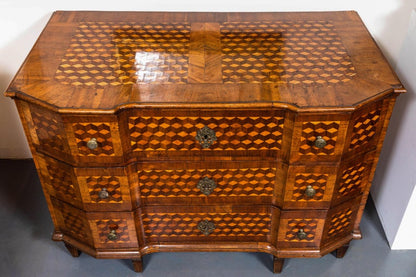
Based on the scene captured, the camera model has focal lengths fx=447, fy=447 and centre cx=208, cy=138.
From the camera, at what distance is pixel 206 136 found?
1.27 meters

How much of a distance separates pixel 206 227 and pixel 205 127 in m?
0.44

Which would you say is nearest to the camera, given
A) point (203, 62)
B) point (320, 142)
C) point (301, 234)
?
point (320, 142)

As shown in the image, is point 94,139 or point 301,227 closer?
point 94,139

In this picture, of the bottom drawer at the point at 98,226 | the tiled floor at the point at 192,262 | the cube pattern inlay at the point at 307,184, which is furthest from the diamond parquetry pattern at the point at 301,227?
the bottom drawer at the point at 98,226

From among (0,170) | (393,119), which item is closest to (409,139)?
(393,119)

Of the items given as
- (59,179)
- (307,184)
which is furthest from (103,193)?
(307,184)

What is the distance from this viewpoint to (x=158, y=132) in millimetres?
1271

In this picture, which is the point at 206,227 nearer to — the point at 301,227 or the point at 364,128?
the point at 301,227

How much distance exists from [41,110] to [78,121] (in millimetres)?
120

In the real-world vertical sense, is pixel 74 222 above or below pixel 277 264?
above

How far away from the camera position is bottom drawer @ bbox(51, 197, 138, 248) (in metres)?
1.48

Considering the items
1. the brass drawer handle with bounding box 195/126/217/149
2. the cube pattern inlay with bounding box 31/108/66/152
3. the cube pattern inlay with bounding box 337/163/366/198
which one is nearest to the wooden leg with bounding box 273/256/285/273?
the cube pattern inlay with bounding box 337/163/366/198

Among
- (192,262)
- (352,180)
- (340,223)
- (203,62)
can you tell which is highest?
(203,62)

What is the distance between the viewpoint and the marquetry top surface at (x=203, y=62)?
122 centimetres
